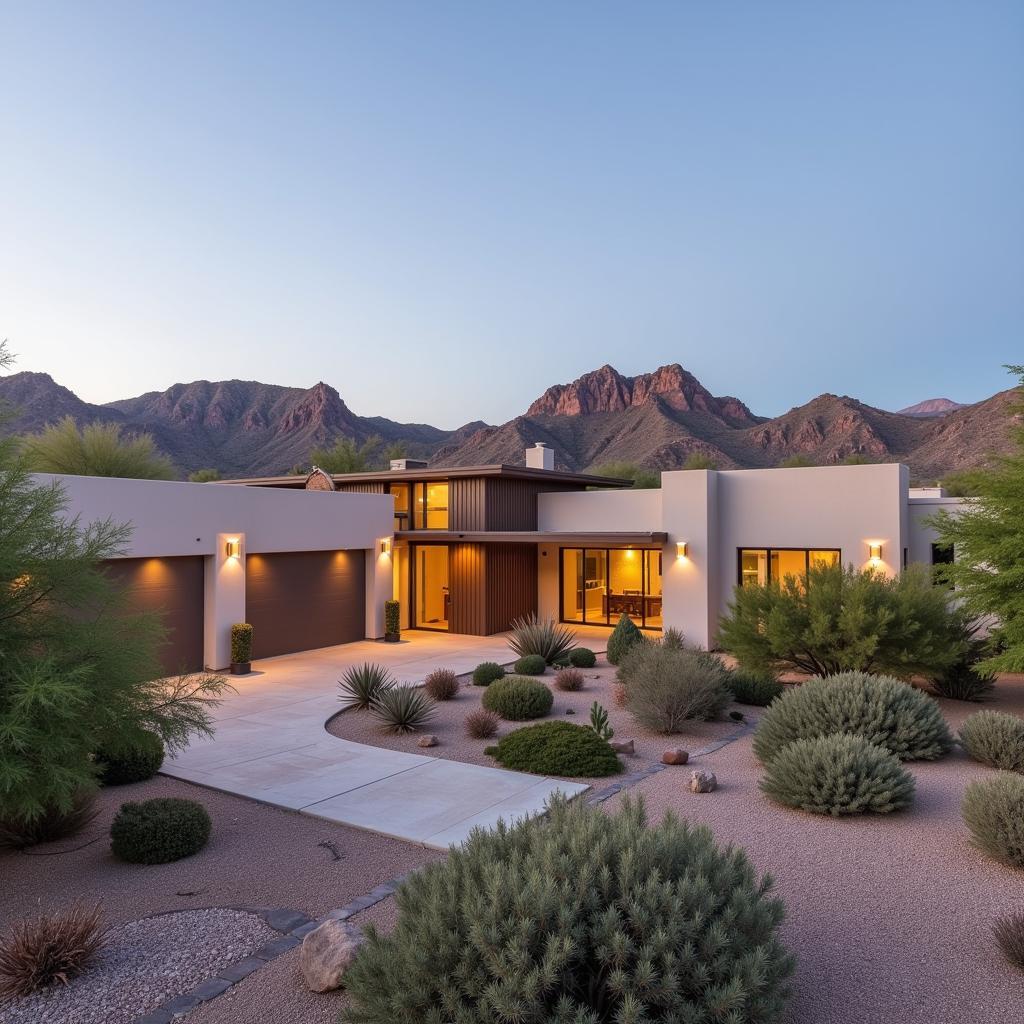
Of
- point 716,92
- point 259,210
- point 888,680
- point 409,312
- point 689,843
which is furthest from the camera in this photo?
point 409,312

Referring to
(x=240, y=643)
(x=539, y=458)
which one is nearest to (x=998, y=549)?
(x=240, y=643)

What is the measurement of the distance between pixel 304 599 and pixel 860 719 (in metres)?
12.4

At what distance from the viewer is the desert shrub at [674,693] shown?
9.66 meters

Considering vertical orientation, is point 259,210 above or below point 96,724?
above

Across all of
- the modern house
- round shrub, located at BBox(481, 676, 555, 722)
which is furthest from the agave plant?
round shrub, located at BBox(481, 676, 555, 722)

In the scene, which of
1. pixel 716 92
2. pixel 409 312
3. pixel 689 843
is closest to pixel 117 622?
pixel 689 843

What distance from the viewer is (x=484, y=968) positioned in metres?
2.81

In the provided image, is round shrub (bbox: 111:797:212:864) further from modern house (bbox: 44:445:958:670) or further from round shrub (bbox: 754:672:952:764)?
modern house (bbox: 44:445:958:670)

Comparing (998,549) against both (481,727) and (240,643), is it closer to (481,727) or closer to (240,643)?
(481,727)

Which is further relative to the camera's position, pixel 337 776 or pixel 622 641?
pixel 622 641

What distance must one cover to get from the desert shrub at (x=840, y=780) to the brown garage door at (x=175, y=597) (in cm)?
1091

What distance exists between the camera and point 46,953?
12.9ft

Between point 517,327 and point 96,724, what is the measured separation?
63.9 meters

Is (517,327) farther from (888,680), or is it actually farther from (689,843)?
(689,843)
